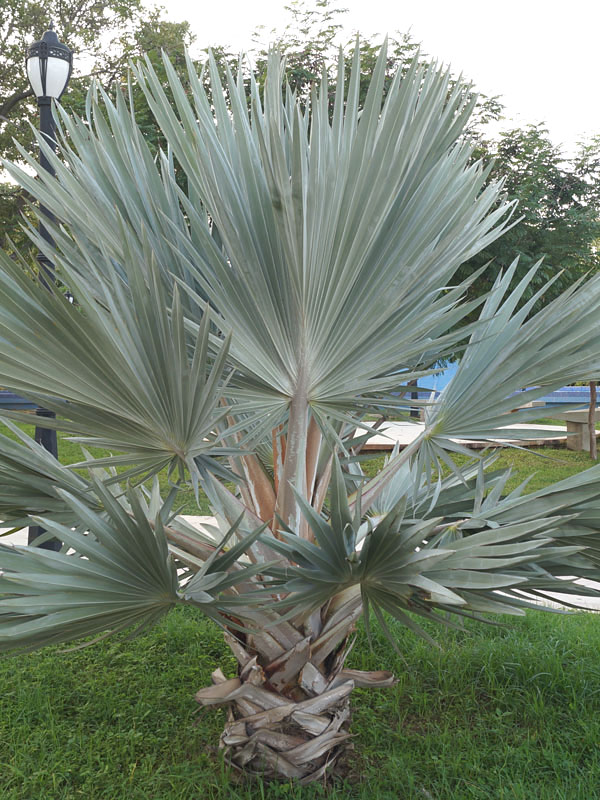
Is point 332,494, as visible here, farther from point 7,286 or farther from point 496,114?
point 496,114

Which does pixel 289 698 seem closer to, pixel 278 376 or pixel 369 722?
pixel 369 722

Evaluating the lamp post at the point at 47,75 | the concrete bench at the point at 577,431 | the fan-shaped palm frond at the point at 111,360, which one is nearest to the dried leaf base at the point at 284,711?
the fan-shaped palm frond at the point at 111,360

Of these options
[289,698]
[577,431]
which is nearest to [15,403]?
[577,431]

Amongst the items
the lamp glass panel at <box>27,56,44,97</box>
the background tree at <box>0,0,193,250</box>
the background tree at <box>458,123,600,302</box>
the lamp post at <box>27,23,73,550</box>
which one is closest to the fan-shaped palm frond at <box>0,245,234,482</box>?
the lamp post at <box>27,23,73,550</box>

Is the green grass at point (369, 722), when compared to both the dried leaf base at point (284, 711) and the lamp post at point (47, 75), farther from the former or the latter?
the lamp post at point (47, 75)

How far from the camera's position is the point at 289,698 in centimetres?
229

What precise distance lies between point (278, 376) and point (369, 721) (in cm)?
178

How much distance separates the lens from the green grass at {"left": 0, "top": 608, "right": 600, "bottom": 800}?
97.7 inches

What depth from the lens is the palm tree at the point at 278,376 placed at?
63.9 inches

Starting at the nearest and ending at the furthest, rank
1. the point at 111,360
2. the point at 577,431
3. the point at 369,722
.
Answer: the point at 111,360 < the point at 369,722 < the point at 577,431

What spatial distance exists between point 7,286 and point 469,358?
4.96 ft

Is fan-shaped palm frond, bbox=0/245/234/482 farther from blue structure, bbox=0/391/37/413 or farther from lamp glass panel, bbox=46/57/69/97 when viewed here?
blue structure, bbox=0/391/37/413

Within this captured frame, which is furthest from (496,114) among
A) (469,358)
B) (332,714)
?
(332,714)

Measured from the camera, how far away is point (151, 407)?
173 centimetres
